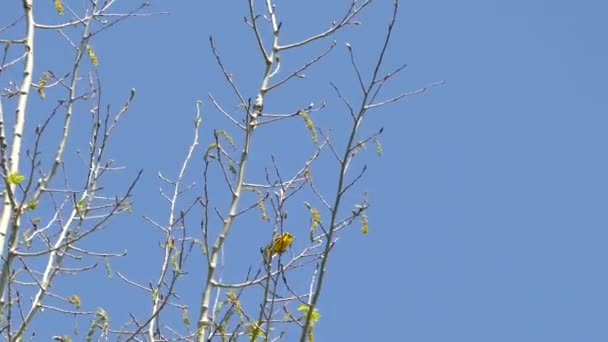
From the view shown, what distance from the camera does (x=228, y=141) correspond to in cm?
530

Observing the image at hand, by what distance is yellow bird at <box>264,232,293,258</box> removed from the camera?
4.40 metres

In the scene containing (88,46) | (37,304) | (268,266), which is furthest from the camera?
(88,46)

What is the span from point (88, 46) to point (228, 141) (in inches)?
40.3

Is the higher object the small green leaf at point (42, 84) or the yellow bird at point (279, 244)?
the small green leaf at point (42, 84)

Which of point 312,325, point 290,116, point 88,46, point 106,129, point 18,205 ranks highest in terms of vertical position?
point 88,46

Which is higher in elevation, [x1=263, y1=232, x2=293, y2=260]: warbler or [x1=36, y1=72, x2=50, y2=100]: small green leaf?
[x1=36, y1=72, x2=50, y2=100]: small green leaf

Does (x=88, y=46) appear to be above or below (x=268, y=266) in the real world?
above

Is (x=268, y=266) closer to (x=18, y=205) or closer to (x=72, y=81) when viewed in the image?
(x=18, y=205)

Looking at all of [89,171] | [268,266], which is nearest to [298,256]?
[89,171]

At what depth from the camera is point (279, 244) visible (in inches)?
177

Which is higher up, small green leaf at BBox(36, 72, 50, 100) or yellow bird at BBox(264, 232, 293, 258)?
small green leaf at BBox(36, 72, 50, 100)

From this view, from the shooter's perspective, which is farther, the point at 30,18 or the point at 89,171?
the point at 30,18

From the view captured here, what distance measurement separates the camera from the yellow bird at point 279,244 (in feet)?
14.4

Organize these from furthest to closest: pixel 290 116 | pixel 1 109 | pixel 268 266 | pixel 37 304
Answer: pixel 290 116 → pixel 1 109 → pixel 37 304 → pixel 268 266
